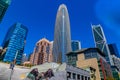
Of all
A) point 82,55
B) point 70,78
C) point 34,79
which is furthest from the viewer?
point 82,55

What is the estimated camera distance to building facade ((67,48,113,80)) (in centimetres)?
7088

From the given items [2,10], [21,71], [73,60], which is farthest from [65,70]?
[2,10]

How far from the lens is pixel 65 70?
4481cm

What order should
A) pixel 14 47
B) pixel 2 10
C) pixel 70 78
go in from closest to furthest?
pixel 70 78
pixel 2 10
pixel 14 47

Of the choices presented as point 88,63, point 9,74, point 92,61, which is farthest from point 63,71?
point 92,61

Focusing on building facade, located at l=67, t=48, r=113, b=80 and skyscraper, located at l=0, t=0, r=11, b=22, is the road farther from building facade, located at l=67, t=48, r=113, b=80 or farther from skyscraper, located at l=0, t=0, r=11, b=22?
skyscraper, located at l=0, t=0, r=11, b=22

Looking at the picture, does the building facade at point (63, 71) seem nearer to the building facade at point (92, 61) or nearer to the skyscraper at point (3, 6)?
the building facade at point (92, 61)

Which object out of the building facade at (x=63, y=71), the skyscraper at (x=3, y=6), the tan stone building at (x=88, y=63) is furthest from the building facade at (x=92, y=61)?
the skyscraper at (x=3, y=6)

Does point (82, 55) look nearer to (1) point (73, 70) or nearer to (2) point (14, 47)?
(1) point (73, 70)

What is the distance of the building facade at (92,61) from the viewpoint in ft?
233

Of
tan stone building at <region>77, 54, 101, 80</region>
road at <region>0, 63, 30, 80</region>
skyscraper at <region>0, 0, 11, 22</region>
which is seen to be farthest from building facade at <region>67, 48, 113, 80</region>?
skyscraper at <region>0, 0, 11, 22</region>

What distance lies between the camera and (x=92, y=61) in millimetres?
75438

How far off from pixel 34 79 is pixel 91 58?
4467cm

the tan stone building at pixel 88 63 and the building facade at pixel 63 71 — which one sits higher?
the tan stone building at pixel 88 63
